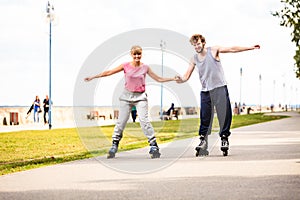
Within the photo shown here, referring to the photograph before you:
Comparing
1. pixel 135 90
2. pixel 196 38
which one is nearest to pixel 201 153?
pixel 135 90

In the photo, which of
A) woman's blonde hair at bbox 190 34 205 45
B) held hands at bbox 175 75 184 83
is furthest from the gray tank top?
held hands at bbox 175 75 184 83

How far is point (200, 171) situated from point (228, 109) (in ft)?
8.96

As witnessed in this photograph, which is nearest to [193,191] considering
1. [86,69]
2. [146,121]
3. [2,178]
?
[2,178]

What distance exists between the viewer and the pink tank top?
1047cm

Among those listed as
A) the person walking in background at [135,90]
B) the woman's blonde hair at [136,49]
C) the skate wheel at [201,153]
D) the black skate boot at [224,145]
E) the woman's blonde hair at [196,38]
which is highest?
the woman's blonde hair at [196,38]

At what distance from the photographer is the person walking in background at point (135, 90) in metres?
10.5

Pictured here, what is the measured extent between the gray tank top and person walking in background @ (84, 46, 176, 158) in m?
0.53

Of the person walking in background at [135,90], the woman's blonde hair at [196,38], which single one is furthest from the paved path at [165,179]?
the woman's blonde hair at [196,38]

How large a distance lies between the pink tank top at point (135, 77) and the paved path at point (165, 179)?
3.97ft

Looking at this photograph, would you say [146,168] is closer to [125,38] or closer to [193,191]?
[193,191]

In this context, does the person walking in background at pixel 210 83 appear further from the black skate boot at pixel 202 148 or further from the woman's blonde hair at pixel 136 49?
the woman's blonde hair at pixel 136 49

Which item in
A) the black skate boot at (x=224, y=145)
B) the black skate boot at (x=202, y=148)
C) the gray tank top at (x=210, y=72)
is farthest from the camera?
the black skate boot at (x=202, y=148)

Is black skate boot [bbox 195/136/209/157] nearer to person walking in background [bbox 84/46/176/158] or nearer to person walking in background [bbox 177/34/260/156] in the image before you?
person walking in background [bbox 177/34/260/156]

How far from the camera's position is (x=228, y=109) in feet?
36.3
